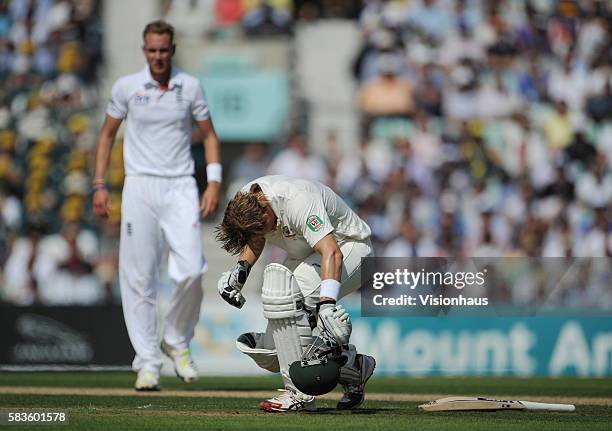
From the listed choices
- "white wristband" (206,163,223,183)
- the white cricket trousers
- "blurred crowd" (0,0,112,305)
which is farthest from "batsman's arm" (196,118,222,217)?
"blurred crowd" (0,0,112,305)

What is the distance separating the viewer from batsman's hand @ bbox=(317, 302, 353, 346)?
5.79 m

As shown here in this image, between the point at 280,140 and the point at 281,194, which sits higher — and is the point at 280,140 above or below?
above

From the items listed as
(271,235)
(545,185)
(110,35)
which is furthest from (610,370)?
(110,35)

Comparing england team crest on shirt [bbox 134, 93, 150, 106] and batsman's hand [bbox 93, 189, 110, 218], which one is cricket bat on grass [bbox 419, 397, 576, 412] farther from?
england team crest on shirt [bbox 134, 93, 150, 106]

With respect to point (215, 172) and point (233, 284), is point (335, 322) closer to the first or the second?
point (233, 284)

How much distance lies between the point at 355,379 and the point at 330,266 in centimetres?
86

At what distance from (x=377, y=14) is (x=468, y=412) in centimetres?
1084

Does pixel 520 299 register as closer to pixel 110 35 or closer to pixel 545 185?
pixel 545 185

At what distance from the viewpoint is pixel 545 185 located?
1448 centimetres

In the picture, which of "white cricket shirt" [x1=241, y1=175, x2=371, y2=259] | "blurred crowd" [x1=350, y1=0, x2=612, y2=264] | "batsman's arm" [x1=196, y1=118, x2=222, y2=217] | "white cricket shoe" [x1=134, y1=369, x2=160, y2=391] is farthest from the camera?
"blurred crowd" [x1=350, y1=0, x2=612, y2=264]

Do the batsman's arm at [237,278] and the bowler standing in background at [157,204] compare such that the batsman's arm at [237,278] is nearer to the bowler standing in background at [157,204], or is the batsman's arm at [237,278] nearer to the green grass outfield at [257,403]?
the green grass outfield at [257,403]

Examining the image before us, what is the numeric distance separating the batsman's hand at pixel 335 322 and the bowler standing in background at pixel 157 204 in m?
2.44

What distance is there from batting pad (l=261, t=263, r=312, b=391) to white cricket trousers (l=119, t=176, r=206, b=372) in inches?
81.3

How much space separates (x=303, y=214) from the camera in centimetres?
602
